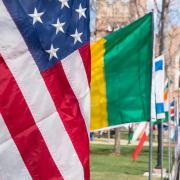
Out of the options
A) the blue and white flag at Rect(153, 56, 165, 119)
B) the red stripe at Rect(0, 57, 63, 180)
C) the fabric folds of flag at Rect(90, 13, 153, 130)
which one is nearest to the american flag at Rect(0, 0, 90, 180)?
the red stripe at Rect(0, 57, 63, 180)

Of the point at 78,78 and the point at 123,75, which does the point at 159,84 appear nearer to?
the point at 123,75

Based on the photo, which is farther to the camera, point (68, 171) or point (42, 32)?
point (68, 171)

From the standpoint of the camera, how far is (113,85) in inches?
310

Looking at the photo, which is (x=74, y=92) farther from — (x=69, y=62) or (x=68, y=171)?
(x=68, y=171)

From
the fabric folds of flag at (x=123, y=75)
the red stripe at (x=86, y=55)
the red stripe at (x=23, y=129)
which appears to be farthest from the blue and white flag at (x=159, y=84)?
the red stripe at (x=23, y=129)

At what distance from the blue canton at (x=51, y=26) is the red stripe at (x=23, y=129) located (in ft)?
0.71

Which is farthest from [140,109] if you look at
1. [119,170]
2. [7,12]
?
[119,170]

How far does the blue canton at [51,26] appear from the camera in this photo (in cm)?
338

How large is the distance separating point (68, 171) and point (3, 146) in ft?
1.70

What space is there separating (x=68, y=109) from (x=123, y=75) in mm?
4250

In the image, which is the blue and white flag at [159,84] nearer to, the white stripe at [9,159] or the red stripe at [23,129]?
the red stripe at [23,129]

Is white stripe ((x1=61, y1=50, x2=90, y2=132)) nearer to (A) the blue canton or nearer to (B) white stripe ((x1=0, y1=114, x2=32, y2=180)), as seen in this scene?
(A) the blue canton

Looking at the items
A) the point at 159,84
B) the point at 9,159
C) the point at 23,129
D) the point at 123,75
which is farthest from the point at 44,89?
the point at 159,84

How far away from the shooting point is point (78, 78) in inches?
150
